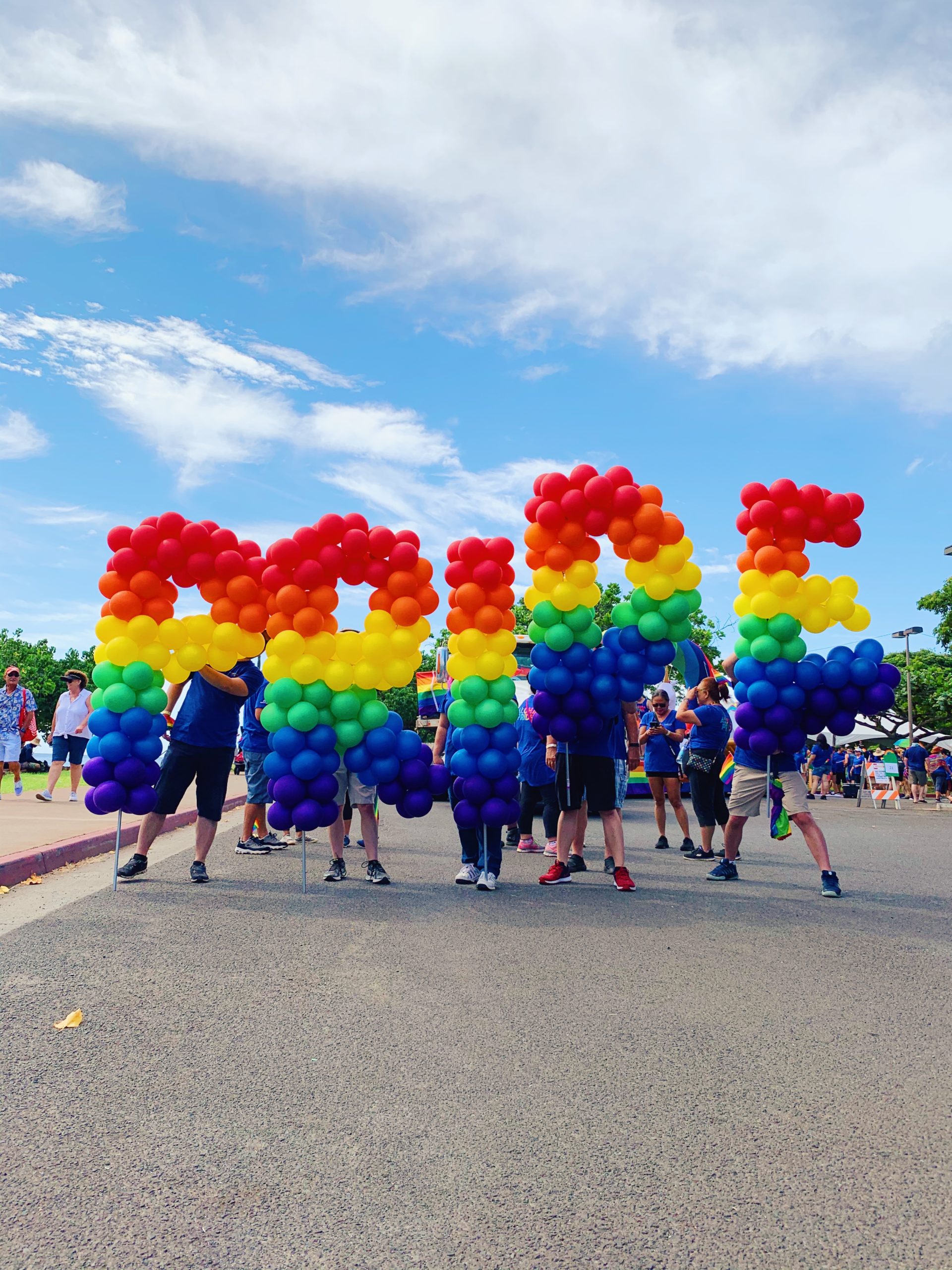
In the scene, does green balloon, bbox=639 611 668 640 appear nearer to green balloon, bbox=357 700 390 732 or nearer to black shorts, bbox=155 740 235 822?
green balloon, bbox=357 700 390 732

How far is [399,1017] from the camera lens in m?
4.07

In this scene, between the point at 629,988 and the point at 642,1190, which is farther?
the point at 629,988

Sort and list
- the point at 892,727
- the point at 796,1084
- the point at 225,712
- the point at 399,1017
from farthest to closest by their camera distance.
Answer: the point at 892,727 < the point at 225,712 < the point at 399,1017 < the point at 796,1084

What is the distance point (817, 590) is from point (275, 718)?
4.19m

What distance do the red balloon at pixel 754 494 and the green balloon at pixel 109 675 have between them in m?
4.92

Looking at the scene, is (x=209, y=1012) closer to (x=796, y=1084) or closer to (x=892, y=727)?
(x=796, y=1084)

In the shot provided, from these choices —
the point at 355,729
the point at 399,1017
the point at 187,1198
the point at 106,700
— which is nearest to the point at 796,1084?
the point at 399,1017

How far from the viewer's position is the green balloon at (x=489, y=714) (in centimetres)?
711

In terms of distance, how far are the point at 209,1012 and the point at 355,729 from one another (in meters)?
3.12

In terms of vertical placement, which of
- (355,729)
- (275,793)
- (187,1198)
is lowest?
(187,1198)

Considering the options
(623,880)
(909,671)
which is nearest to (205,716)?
(623,880)

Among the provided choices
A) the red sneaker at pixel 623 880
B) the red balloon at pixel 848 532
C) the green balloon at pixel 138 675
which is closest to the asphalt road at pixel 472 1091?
the red sneaker at pixel 623 880

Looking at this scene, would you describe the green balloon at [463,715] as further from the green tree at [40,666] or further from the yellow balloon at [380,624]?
the green tree at [40,666]

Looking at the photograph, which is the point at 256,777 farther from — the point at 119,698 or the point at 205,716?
the point at 119,698
